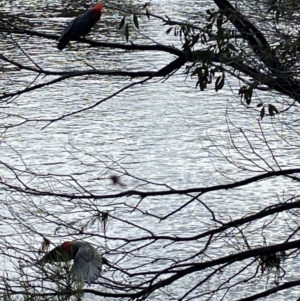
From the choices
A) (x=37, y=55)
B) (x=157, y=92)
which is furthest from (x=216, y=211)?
(x=37, y=55)

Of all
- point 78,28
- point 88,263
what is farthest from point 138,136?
point 88,263

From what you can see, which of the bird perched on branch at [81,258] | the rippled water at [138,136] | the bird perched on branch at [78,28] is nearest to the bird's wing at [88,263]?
A: the bird perched on branch at [81,258]

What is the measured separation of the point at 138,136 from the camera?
13.3m

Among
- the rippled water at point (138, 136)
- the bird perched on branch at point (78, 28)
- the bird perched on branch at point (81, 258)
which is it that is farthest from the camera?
the rippled water at point (138, 136)

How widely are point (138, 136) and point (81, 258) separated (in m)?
8.01

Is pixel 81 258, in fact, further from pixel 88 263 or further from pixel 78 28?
pixel 78 28

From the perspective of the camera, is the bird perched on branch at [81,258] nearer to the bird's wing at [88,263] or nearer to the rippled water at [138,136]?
the bird's wing at [88,263]

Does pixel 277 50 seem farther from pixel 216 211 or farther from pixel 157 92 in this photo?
pixel 157 92

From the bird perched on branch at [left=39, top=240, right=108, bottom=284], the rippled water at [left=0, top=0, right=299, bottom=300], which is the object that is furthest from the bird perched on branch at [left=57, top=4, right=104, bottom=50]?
the bird perched on branch at [left=39, top=240, right=108, bottom=284]

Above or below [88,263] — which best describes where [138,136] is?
below

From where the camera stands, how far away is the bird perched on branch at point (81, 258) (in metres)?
5.20

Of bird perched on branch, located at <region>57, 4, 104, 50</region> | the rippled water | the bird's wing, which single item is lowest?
the rippled water

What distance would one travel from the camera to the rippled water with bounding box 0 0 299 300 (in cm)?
992

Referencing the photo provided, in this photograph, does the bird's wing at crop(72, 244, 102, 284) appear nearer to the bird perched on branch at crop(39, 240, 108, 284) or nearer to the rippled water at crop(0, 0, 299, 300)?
the bird perched on branch at crop(39, 240, 108, 284)
